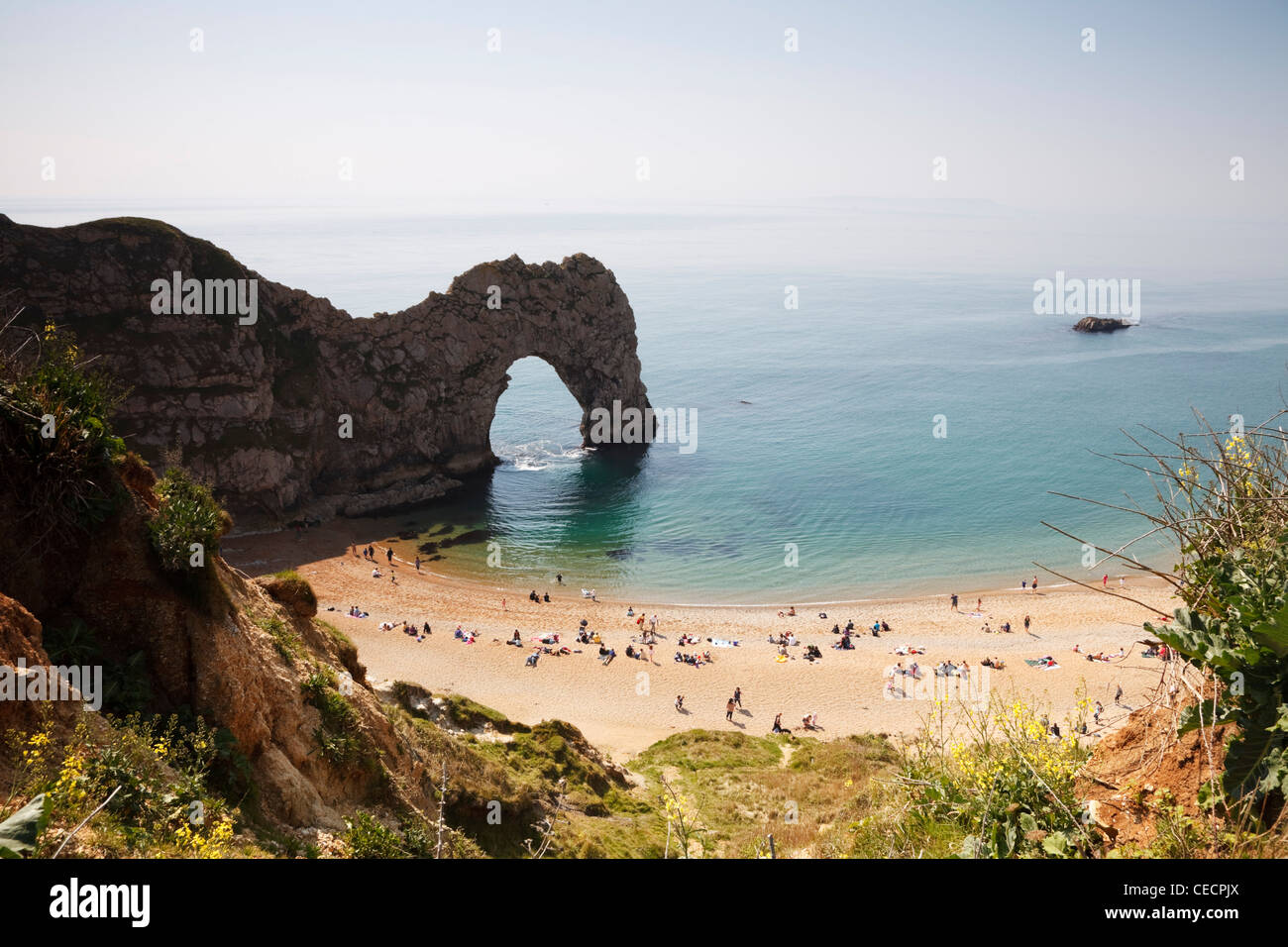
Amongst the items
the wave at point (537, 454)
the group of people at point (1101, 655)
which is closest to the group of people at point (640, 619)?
the group of people at point (1101, 655)

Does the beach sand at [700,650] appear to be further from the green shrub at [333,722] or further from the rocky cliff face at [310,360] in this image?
the green shrub at [333,722]

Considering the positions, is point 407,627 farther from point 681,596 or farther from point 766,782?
point 766,782

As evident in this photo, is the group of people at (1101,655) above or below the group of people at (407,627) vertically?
below

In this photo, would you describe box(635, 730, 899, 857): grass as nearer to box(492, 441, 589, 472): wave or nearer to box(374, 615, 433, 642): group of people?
box(374, 615, 433, 642): group of people

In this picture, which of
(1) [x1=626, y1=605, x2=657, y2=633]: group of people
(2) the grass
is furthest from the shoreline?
(2) the grass

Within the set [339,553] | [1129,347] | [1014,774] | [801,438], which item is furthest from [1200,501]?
[1129,347]
